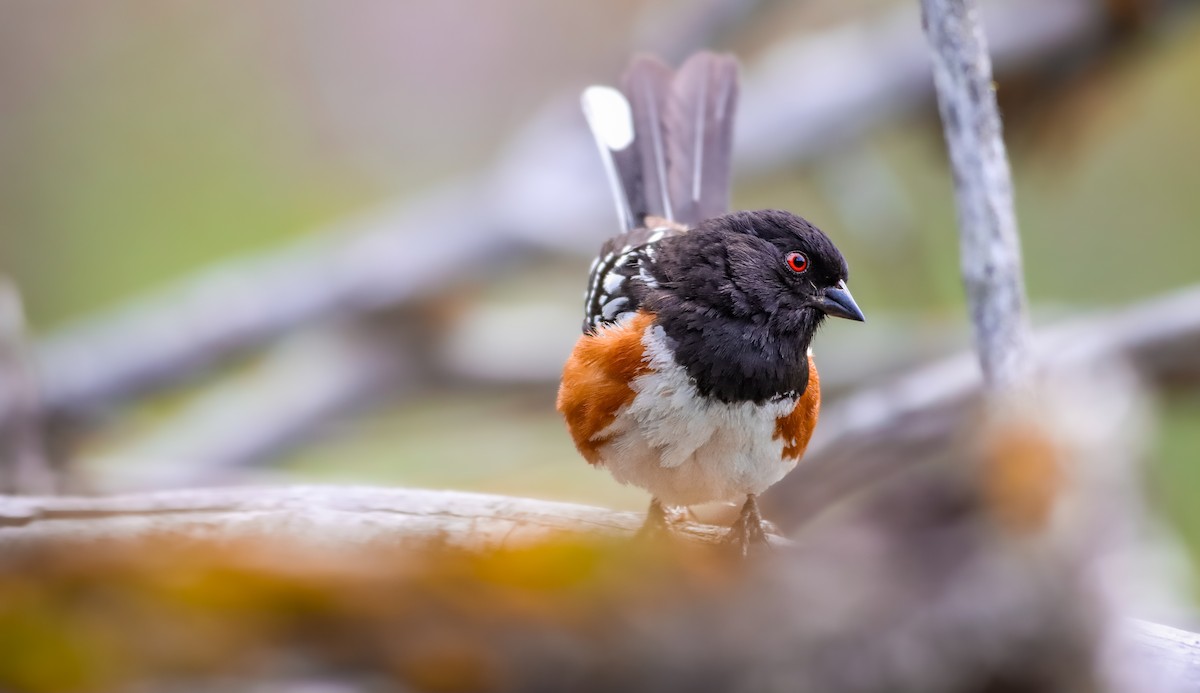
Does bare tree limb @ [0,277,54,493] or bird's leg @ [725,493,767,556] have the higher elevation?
bare tree limb @ [0,277,54,493]

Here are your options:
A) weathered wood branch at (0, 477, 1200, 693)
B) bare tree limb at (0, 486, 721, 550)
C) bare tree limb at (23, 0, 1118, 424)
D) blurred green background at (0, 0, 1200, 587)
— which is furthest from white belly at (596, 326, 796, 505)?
blurred green background at (0, 0, 1200, 587)

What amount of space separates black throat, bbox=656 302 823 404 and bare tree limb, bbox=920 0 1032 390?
321 mm

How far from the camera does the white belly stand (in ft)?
5.86

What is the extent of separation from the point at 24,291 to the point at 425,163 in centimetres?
233

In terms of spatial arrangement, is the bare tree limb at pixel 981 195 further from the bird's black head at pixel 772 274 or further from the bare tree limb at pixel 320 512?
the bare tree limb at pixel 320 512

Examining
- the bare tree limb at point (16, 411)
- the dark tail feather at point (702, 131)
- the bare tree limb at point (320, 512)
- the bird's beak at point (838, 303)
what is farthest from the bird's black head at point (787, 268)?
the bare tree limb at point (16, 411)

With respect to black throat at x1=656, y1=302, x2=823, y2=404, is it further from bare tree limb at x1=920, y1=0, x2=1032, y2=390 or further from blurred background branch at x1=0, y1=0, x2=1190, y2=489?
blurred background branch at x1=0, y1=0, x2=1190, y2=489

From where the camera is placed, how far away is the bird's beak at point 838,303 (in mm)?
1877

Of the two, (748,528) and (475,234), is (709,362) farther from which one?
(475,234)

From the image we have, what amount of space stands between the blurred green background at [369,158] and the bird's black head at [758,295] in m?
2.63

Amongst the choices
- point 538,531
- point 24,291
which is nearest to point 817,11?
point 24,291

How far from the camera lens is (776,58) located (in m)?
4.57

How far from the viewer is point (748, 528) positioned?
1961 mm

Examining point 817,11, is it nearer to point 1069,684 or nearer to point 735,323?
point 735,323
